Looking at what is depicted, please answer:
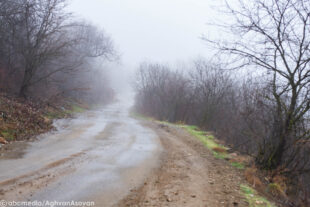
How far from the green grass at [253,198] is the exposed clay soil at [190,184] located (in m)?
0.14

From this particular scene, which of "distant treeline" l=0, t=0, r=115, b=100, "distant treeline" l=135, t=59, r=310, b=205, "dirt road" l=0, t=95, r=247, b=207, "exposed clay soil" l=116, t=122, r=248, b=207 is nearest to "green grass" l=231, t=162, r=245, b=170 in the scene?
"exposed clay soil" l=116, t=122, r=248, b=207

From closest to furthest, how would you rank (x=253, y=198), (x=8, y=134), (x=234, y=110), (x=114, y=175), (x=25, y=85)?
(x=253, y=198) → (x=114, y=175) → (x=8, y=134) → (x=25, y=85) → (x=234, y=110)

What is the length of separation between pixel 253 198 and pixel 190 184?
4.63ft

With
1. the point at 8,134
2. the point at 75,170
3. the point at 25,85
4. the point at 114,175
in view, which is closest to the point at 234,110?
the point at 25,85

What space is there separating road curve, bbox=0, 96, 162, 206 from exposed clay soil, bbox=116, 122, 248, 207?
358mm

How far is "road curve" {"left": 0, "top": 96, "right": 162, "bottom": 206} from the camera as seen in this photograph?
15.5ft

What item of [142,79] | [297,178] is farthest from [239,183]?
[142,79]

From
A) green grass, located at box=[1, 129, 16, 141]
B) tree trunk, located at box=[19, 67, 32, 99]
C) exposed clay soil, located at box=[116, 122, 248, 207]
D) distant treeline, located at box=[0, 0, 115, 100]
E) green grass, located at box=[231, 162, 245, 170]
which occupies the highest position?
distant treeline, located at box=[0, 0, 115, 100]

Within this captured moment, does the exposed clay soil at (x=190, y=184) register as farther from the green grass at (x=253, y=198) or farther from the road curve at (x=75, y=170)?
the road curve at (x=75, y=170)

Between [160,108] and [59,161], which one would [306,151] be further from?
[160,108]

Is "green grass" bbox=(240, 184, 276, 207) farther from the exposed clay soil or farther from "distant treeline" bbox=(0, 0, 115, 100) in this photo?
"distant treeline" bbox=(0, 0, 115, 100)

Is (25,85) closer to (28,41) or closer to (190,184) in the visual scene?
(28,41)

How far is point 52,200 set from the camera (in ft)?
14.5

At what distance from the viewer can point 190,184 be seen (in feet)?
19.9
